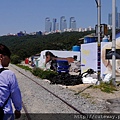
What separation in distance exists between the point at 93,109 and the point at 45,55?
39.6 meters

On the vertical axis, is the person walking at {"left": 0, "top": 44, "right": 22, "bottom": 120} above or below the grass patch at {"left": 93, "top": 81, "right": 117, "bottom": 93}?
above

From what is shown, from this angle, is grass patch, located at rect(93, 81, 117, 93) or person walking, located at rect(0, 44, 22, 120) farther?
grass patch, located at rect(93, 81, 117, 93)

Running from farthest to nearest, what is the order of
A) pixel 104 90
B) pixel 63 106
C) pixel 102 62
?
pixel 102 62 < pixel 104 90 < pixel 63 106

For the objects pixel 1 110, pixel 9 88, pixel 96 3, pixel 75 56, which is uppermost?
pixel 96 3

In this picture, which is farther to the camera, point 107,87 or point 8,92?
point 107,87

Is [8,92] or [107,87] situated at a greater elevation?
[8,92]

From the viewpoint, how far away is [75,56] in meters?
51.2

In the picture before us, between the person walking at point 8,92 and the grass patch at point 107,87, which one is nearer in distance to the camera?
the person walking at point 8,92

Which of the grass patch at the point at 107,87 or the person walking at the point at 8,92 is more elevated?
the person walking at the point at 8,92

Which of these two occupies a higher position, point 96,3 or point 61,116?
point 96,3

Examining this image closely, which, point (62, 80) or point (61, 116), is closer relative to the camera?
point (61, 116)

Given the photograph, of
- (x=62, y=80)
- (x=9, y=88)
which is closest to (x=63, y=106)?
(x=9, y=88)

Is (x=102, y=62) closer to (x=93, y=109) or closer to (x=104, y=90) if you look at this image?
(x=104, y=90)

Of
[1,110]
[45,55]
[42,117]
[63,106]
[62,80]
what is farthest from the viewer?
[45,55]
